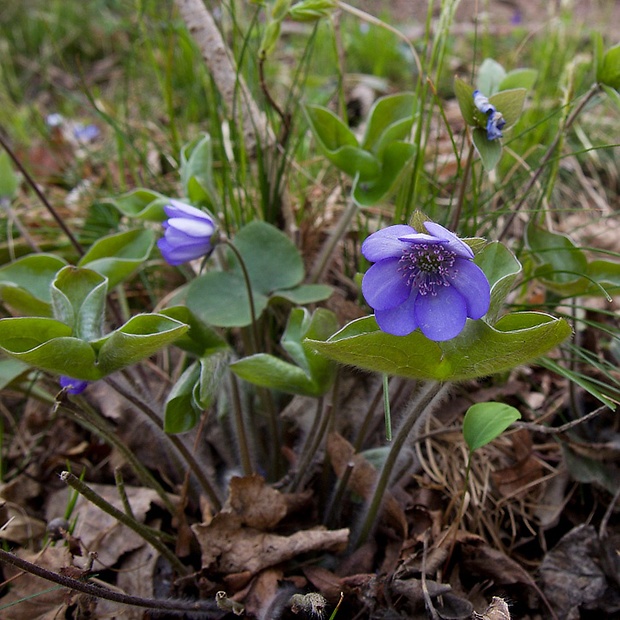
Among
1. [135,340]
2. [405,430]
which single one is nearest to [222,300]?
[135,340]

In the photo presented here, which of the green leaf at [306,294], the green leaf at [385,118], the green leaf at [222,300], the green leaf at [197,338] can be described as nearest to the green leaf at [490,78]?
the green leaf at [385,118]

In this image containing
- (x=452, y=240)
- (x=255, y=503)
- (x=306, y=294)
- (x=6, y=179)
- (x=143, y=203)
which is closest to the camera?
(x=452, y=240)

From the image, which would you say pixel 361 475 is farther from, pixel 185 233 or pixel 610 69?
pixel 610 69

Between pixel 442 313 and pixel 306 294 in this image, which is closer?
pixel 442 313

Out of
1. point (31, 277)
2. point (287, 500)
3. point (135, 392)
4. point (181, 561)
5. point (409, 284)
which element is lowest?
point (181, 561)

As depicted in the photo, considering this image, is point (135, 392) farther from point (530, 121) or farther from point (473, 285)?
point (530, 121)

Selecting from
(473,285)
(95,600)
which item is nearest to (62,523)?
(95,600)

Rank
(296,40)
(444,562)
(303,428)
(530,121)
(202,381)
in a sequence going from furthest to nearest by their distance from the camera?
(296,40) < (530,121) < (303,428) < (444,562) < (202,381)
